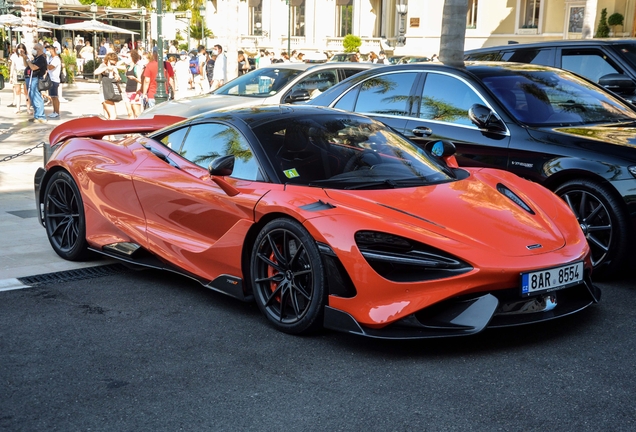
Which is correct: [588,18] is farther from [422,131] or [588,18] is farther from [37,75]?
[422,131]

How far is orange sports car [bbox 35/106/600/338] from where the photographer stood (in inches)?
168

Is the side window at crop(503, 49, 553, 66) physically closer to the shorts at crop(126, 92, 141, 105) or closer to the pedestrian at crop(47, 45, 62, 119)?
the shorts at crop(126, 92, 141, 105)

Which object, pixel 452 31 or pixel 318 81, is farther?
pixel 318 81

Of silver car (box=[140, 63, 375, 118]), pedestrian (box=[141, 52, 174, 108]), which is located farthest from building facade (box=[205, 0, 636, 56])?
silver car (box=[140, 63, 375, 118])

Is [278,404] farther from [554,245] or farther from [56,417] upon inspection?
[554,245]

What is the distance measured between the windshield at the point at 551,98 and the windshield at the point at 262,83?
6.51m

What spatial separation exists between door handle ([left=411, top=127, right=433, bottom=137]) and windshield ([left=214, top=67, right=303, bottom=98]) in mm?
6304

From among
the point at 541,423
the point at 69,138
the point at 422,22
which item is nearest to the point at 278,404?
the point at 541,423

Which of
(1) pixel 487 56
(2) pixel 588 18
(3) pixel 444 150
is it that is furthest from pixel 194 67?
(3) pixel 444 150

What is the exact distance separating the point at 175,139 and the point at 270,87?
767 centimetres

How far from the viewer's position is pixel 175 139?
5918 mm

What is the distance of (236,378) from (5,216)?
551cm

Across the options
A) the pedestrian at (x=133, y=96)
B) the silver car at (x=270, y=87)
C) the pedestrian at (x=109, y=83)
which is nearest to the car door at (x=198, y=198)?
the silver car at (x=270, y=87)

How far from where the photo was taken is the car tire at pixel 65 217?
6.48 meters
